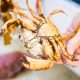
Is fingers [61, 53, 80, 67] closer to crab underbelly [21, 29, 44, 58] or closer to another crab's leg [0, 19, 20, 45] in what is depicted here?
crab underbelly [21, 29, 44, 58]

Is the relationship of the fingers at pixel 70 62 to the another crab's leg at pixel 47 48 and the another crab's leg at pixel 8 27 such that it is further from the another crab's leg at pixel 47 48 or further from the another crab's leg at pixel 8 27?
the another crab's leg at pixel 8 27

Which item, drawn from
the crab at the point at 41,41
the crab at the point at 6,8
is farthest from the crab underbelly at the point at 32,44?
the crab at the point at 6,8

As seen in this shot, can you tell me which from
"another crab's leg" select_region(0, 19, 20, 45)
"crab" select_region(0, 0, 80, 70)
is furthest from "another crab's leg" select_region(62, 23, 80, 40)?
"another crab's leg" select_region(0, 19, 20, 45)

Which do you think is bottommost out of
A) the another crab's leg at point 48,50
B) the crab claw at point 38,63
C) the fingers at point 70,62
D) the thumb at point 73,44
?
the crab claw at point 38,63

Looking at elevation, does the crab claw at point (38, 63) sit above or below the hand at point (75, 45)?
below

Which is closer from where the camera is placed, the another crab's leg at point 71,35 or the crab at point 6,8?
the another crab's leg at point 71,35

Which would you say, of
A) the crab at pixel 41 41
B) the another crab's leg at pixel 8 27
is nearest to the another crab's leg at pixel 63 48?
the crab at pixel 41 41
